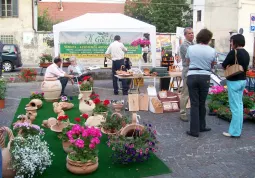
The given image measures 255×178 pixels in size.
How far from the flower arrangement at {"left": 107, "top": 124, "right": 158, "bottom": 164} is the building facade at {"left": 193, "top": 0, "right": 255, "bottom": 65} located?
22.8 m

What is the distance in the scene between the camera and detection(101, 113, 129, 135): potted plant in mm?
5625

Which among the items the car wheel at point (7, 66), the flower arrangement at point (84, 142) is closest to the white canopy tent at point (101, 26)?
the flower arrangement at point (84, 142)

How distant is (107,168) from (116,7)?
44.5 metres

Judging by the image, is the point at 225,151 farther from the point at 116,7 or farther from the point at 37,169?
the point at 116,7

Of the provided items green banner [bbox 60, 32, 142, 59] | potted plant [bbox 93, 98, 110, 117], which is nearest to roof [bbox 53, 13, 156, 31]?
green banner [bbox 60, 32, 142, 59]

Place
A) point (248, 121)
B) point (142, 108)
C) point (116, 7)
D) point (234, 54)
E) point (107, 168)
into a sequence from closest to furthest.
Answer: point (107, 168) → point (234, 54) → point (248, 121) → point (142, 108) → point (116, 7)

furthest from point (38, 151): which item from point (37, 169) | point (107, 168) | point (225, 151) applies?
point (225, 151)

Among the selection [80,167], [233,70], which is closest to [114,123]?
[80,167]

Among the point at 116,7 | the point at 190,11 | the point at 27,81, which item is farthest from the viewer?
the point at 116,7

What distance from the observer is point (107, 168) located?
450 centimetres

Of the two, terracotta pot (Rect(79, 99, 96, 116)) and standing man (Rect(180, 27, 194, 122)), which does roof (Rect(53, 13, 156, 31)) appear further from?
standing man (Rect(180, 27, 194, 122))

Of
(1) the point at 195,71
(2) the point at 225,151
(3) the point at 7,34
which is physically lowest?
(2) the point at 225,151

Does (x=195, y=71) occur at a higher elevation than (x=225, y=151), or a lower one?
higher

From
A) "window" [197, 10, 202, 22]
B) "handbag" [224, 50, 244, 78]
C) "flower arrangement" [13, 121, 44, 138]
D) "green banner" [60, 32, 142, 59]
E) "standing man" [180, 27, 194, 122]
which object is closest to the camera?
"flower arrangement" [13, 121, 44, 138]
